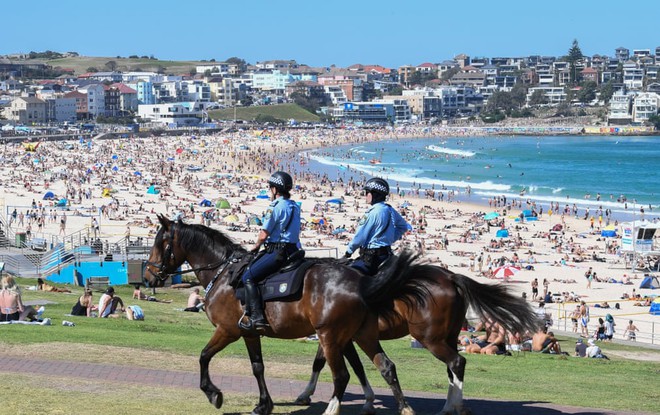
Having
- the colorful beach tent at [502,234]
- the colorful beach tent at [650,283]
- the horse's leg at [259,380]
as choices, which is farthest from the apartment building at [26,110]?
the horse's leg at [259,380]

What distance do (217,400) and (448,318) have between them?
2251mm

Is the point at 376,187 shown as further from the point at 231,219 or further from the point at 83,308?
the point at 231,219

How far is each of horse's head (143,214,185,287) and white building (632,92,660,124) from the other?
17686cm

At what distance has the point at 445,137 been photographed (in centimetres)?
16075

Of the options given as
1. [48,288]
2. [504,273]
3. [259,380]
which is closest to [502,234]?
[504,273]

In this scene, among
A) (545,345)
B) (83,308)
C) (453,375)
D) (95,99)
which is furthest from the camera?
(95,99)

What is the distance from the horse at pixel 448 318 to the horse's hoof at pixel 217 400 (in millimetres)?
852

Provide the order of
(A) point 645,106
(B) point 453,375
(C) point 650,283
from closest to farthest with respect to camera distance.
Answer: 1. (B) point 453,375
2. (C) point 650,283
3. (A) point 645,106

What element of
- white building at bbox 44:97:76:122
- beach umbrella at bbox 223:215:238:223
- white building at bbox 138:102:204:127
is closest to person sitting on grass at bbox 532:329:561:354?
beach umbrella at bbox 223:215:238:223

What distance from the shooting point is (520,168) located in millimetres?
92750

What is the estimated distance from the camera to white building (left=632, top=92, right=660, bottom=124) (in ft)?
580

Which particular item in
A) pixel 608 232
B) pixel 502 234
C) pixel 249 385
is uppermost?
pixel 249 385

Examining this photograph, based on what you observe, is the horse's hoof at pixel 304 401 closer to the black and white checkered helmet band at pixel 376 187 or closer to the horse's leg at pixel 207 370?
the horse's leg at pixel 207 370

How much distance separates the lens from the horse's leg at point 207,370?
9.04 m
